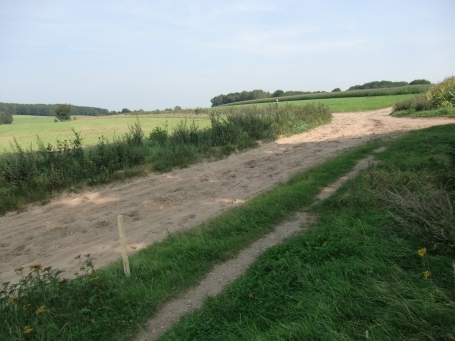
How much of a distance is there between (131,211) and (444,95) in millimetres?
22778

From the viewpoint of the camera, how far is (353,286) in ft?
9.61

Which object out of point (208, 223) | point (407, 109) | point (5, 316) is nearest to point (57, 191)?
point (208, 223)

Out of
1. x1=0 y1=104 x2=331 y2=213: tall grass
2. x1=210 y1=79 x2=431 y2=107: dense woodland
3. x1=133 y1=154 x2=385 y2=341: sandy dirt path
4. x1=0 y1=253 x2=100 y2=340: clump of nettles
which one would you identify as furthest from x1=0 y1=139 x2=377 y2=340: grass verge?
x1=210 y1=79 x2=431 y2=107: dense woodland

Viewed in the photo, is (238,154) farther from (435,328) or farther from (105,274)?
(435,328)

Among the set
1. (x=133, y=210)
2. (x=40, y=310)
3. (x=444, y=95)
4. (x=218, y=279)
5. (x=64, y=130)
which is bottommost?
(x=133, y=210)

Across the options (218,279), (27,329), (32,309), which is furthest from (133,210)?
(27,329)

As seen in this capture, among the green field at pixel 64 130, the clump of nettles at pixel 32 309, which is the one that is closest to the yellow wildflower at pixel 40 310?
the clump of nettles at pixel 32 309

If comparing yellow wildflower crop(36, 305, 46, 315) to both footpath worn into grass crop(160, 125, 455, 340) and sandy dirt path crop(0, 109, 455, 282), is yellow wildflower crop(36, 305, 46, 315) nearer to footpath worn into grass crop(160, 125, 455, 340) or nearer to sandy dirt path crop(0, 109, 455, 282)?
footpath worn into grass crop(160, 125, 455, 340)

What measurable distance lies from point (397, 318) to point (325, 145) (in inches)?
508

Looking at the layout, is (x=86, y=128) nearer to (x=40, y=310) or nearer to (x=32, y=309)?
(x=32, y=309)

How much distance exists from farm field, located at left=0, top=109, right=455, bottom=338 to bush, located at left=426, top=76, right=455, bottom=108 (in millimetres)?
13790

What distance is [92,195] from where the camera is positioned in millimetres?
8688

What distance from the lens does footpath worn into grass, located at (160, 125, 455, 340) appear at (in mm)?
2342

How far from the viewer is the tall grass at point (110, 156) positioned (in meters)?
8.45
